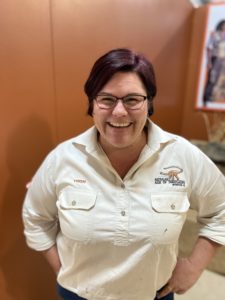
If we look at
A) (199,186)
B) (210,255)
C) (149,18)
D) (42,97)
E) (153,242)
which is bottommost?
(210,255)

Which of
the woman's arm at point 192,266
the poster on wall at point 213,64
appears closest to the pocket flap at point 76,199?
the woman's arm at point 192,266

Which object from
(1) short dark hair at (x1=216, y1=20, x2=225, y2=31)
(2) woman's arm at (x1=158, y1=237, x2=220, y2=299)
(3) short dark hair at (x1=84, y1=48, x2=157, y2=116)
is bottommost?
(2) woman's arm at (x1=158, y1=237, x2=220, y2=299)

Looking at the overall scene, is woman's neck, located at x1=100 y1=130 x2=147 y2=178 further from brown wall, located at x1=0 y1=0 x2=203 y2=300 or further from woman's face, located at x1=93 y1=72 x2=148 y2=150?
brown wall, located at x1=0 y1=0 x2=203 y2=300

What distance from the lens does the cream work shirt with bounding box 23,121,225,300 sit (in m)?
0.81

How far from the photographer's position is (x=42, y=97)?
3.56 feet

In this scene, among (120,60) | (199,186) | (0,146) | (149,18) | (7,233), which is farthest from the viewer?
(149,18)

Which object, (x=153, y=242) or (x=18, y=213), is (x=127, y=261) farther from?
(x=18, y=213)

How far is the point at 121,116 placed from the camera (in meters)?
0.75

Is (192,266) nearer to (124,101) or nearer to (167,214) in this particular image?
(167,214)

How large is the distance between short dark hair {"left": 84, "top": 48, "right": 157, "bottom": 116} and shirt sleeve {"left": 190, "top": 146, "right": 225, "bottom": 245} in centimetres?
30

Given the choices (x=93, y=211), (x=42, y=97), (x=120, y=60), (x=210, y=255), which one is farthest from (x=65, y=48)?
(x=210, y=255)

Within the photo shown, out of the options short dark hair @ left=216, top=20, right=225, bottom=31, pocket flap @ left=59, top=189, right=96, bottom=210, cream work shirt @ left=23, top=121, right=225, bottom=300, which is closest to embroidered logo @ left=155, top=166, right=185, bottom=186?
cream work shirt @ left=23, top=121, right=225, bottom=300

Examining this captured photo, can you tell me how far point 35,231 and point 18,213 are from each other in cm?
18

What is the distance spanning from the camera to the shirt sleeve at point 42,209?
902mm
